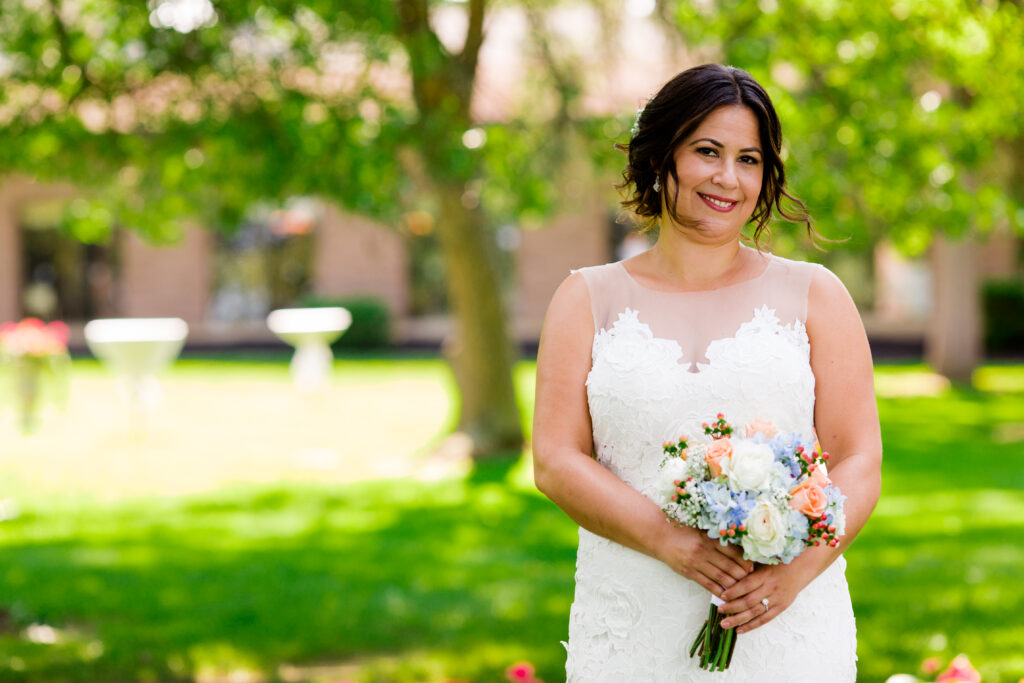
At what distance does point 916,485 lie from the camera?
34.7ft

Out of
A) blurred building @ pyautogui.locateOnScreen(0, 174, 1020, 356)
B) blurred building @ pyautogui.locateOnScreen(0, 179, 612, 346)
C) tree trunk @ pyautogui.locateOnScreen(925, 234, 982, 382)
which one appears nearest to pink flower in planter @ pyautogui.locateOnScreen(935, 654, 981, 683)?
tree trunk @ pyautogui.locateOnScreen(925, 234, 982, 382)

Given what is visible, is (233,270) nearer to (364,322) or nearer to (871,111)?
(364,322)

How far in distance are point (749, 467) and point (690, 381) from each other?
36cm

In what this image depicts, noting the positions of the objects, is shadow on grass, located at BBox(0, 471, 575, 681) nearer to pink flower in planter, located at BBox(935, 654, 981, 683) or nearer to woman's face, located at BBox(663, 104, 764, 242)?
pink flower in planter, located at BBox(935, 654, 981, 683)

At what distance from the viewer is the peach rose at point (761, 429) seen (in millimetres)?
2379

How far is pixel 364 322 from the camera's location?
2644 cm

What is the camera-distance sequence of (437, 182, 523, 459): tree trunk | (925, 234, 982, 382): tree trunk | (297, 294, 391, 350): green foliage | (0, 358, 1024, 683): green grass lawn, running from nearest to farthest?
1. (0, 358, 1024, 683): green grass lawn
2. (437, 182, 523, 459): tree trunk
3. (925, 234, 982, 382): tree trunk
4. (297, 294, 391, 350): green foliage

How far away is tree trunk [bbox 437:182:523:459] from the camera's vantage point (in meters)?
11.3

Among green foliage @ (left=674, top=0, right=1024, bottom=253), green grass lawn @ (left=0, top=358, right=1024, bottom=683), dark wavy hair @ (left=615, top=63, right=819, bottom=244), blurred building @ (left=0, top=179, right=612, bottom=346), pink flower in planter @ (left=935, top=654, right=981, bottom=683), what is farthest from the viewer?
blurred building @ (left=0, top=179, right=612, bottom=346)

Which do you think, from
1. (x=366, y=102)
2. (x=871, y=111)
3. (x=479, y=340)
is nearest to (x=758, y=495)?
(x=871, y=111)

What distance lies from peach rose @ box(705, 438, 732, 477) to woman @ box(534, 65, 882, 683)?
0.20 metres

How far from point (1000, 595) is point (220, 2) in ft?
18.1

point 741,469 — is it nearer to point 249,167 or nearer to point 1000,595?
Answer: point 1000,595

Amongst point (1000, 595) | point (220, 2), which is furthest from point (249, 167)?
point (1000, 595)
